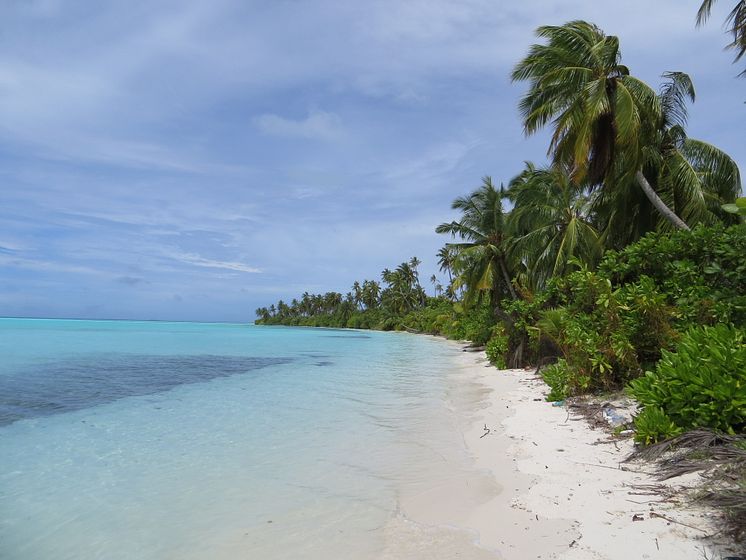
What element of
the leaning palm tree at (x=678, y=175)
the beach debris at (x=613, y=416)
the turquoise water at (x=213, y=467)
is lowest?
the turquoise water at (x=213, y=467)

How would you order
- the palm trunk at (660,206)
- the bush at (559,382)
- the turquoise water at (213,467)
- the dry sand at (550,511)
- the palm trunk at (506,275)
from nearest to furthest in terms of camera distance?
the dry sand at (550,511) → the turquoise water at (213,467) → the bush at (559,382) → the palm trunk at (660,206) → the palm trunk at (506,275)

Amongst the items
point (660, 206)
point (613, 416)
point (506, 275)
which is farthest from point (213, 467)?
point (506, 275)

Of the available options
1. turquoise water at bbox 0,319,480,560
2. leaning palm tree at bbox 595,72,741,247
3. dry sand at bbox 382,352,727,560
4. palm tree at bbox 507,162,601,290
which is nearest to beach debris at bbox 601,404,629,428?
dry sand at bbox 382,352,727,560

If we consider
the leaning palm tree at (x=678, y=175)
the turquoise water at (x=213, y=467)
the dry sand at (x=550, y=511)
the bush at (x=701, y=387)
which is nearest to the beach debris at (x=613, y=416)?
the dry sand at (x=550, y=511)

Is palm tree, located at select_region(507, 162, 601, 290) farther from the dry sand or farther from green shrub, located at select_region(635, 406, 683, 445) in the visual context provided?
green shrub, located at select_region(635, 406, 683, 445)

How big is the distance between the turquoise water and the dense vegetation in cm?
276

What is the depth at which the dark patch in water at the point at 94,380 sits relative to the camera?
32.2 feet

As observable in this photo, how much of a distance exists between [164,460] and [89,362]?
16.5 m

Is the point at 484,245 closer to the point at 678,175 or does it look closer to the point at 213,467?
the point at 678,175

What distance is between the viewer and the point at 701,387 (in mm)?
4055

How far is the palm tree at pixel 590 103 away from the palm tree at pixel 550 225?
3125 mm

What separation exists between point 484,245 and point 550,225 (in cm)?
498

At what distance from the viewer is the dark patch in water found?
386 inches

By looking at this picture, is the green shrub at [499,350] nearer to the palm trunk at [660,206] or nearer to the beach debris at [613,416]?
the palm trunk at [660,206]
